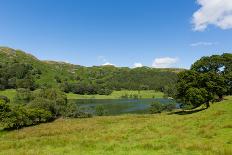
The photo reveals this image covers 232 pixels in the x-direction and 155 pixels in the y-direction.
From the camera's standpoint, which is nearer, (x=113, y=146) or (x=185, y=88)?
(x=113, y=146)

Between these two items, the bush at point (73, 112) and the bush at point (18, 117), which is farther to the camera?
the bush at point (73, 112)

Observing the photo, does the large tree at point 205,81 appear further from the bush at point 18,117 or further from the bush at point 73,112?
the bush at point 73,112

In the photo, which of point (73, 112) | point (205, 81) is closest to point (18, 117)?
point (205, 81)

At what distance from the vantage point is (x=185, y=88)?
261 feet

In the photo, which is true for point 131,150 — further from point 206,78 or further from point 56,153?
point 206,78

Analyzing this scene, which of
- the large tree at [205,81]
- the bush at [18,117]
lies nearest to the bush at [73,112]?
the bush at [18,117]

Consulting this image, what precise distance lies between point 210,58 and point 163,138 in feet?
186

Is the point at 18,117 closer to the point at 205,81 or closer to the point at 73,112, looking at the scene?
the point at 205,81

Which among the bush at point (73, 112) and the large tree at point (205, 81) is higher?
the large tree at point (205, 81)

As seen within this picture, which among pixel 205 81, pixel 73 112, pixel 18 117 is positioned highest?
pixel 205 81

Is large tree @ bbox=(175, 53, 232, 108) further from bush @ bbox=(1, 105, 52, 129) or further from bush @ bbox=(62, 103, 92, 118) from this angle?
bush @ bbox=(62, 103, 92, 118)

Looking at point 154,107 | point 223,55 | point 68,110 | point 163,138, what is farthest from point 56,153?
point 154,107

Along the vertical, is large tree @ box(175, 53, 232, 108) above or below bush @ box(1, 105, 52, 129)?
above

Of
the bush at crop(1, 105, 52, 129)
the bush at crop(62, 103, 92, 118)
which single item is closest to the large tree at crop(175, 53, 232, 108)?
the bush at crop(1, 105, 52, 129)
